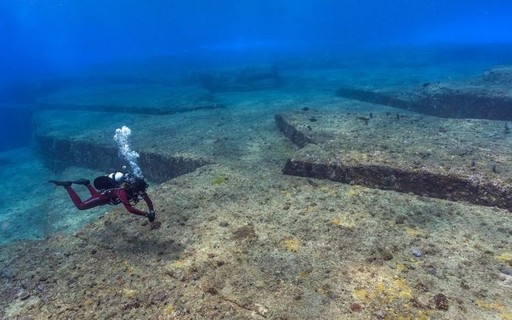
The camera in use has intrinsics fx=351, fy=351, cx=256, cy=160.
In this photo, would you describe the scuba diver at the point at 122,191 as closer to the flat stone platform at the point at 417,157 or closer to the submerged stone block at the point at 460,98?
the flat stone platform at the point at 417,157

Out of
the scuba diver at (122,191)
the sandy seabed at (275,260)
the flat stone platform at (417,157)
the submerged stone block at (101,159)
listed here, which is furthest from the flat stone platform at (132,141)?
the scuba diver at (122,191)

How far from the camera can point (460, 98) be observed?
32.8ft

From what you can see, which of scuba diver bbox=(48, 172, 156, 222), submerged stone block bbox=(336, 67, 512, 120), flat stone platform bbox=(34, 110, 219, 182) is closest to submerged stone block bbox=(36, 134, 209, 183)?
flat stone platform bbox=(34, 110, 219, 182)

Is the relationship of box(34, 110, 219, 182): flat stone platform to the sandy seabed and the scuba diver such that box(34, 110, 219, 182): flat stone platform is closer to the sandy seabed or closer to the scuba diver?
the sandy seabed

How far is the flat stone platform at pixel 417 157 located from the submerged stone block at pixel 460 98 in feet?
8.66

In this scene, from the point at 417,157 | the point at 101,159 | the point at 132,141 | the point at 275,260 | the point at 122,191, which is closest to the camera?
the point at 275,260

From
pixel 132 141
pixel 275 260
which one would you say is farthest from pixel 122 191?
pixel 132 141

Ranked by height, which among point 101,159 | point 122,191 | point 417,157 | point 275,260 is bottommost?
point 101,159

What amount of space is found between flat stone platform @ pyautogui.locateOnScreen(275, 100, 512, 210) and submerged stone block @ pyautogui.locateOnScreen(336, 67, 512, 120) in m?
2.64

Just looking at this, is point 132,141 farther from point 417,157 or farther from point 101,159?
point 417,157

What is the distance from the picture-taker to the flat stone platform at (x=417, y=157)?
184 inches

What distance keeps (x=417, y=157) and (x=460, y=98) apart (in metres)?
5.97

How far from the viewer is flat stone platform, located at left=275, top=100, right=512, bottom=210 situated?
15.4 feet

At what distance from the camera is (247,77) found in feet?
64.2
